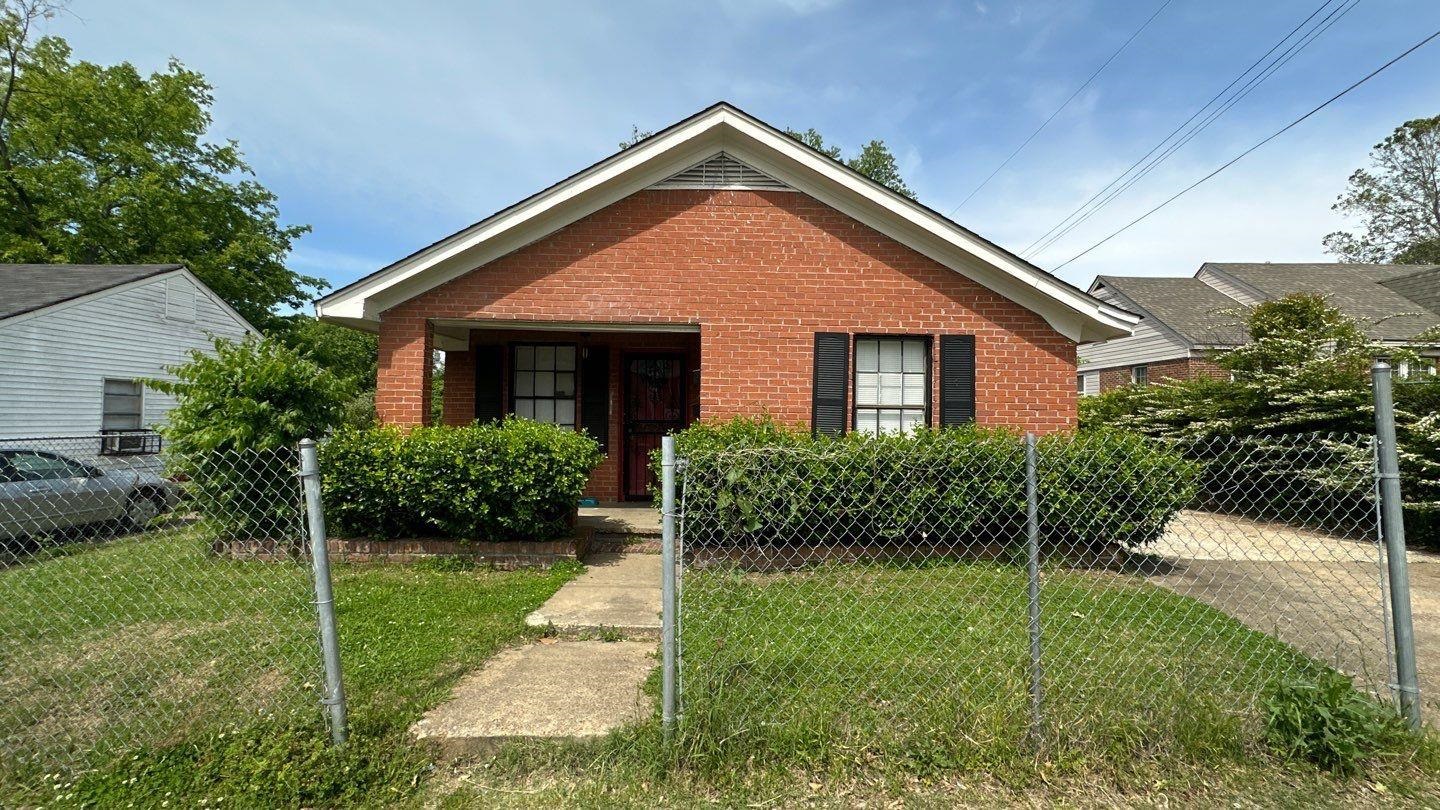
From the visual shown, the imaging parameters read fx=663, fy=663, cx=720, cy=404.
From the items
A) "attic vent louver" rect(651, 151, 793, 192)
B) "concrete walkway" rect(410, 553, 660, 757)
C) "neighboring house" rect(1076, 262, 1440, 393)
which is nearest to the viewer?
"concrete walkway" rect(410, 553, 660, 757)

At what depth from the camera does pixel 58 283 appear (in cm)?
1461

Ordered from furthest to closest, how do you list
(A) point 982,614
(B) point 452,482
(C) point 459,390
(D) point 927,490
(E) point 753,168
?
(C) point 459,390 < (E) point 753,168 < (B) point 452,482 < (D) point 927,490 < (A) point 982,614

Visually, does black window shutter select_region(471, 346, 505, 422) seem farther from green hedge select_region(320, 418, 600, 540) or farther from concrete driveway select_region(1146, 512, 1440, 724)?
concrete driveway select_region(1146, 512, 1440, 724)

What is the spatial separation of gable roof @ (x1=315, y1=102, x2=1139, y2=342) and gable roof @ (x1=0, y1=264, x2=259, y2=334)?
10308 mm

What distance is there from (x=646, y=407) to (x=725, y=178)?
11.7 ft

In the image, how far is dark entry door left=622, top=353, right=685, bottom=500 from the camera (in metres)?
9.84

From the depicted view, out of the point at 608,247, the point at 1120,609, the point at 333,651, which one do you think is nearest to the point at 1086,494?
the point at 1120,609

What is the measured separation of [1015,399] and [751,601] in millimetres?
4719

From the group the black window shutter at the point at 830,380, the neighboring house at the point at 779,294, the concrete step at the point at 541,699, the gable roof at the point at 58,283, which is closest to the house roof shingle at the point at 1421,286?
the neighboring house at the point at 779,294

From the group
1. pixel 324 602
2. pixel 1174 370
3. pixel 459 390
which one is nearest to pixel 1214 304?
pixel 1174 370

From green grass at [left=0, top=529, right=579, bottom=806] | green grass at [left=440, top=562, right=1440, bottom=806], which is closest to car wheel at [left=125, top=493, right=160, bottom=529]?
green grass at [left=0, top=529, right=579, bottom=806]

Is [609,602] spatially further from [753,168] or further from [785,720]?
[753,168]

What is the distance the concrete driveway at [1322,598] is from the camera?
420 centimetres

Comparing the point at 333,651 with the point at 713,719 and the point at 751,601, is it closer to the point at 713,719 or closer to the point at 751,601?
the point at 713,719
